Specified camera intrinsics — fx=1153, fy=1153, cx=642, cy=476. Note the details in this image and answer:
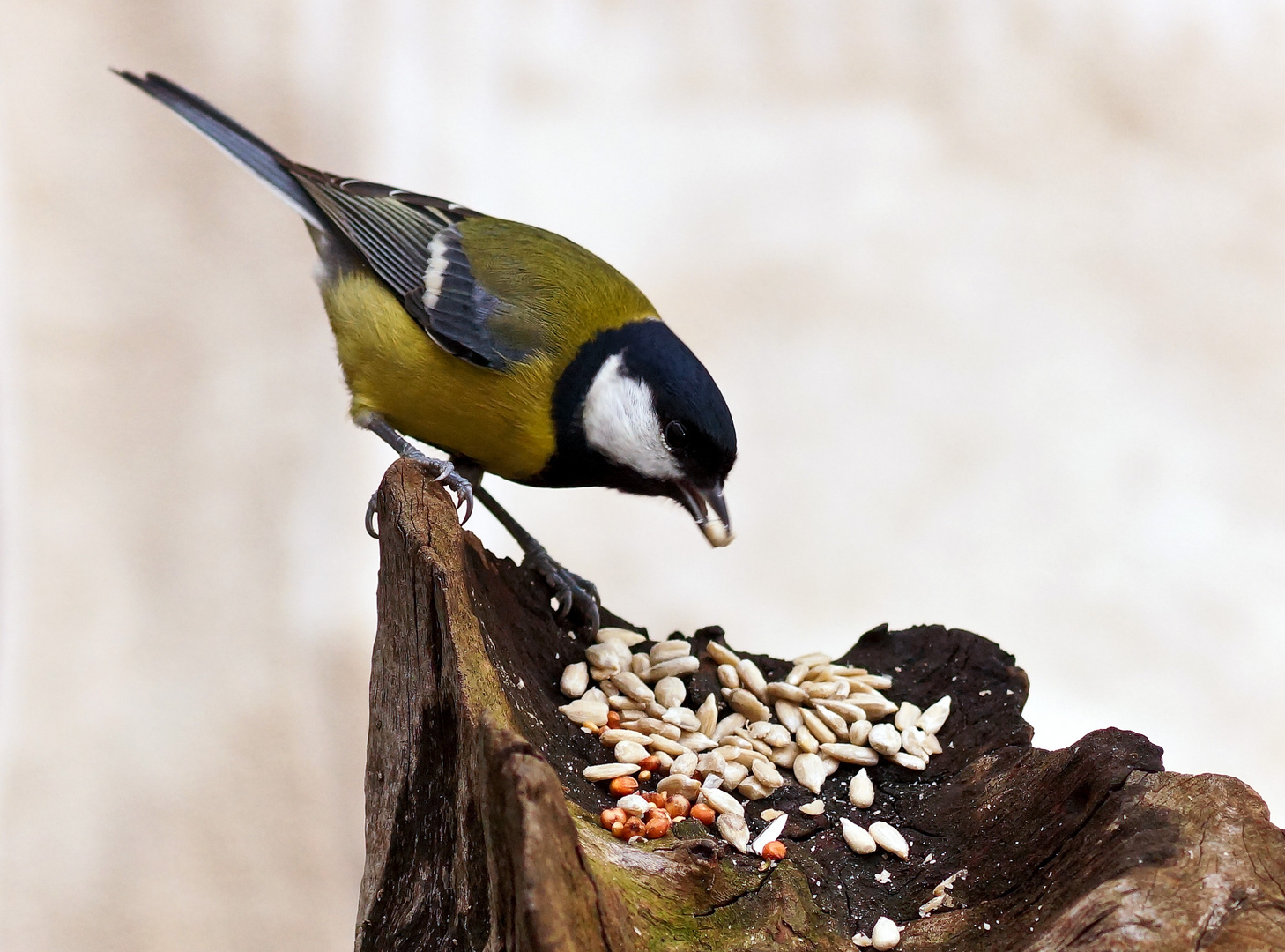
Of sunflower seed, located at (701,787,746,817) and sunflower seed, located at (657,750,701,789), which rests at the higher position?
sunflower seed, located at (657,750,701,789)

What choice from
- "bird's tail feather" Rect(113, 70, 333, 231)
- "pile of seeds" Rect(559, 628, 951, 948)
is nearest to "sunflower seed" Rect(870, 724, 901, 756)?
"pile of seeds" Rect(559, 628, 951, 948)

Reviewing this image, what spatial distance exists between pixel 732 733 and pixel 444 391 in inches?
22.3

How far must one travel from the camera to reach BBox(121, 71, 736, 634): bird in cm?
140

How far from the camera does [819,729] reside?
1371 millimetres

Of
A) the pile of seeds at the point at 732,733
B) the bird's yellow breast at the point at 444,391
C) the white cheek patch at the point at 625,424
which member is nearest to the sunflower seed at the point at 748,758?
the pile of seeds at the point at 732,733

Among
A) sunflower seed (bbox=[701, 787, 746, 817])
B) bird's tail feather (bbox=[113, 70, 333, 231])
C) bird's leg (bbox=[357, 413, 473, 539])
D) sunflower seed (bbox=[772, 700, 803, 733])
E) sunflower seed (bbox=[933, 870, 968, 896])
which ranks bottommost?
sunflower seed (bbox=[933, 870, 968, 896])

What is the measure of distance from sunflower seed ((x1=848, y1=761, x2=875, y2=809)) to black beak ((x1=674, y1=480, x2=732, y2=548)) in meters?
0.29

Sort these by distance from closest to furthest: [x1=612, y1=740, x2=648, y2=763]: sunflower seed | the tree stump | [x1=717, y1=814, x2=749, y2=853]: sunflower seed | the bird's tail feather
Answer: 1. the tree stump
2. [x1=717, y1=814, x2=749, y2=853]: sunflower seed
3. [x1=612, y1=740, x2=648, y2=763]: sunflower seed
4. the bird's tail feather

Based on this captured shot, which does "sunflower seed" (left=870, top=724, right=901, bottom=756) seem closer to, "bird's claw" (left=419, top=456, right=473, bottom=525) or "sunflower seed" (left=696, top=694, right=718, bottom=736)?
"sunflower seed" (left=696, top=694, right=718, bottom=736)

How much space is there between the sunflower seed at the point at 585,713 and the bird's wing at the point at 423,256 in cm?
44

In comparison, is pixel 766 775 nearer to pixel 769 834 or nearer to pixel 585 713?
pixel 769 834

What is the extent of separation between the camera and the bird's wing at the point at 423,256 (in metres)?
1.50

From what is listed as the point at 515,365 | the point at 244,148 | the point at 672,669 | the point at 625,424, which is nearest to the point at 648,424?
the point at 625,424

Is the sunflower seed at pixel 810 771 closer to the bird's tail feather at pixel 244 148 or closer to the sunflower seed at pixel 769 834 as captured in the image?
the sunflower seed at pixel 769 834
